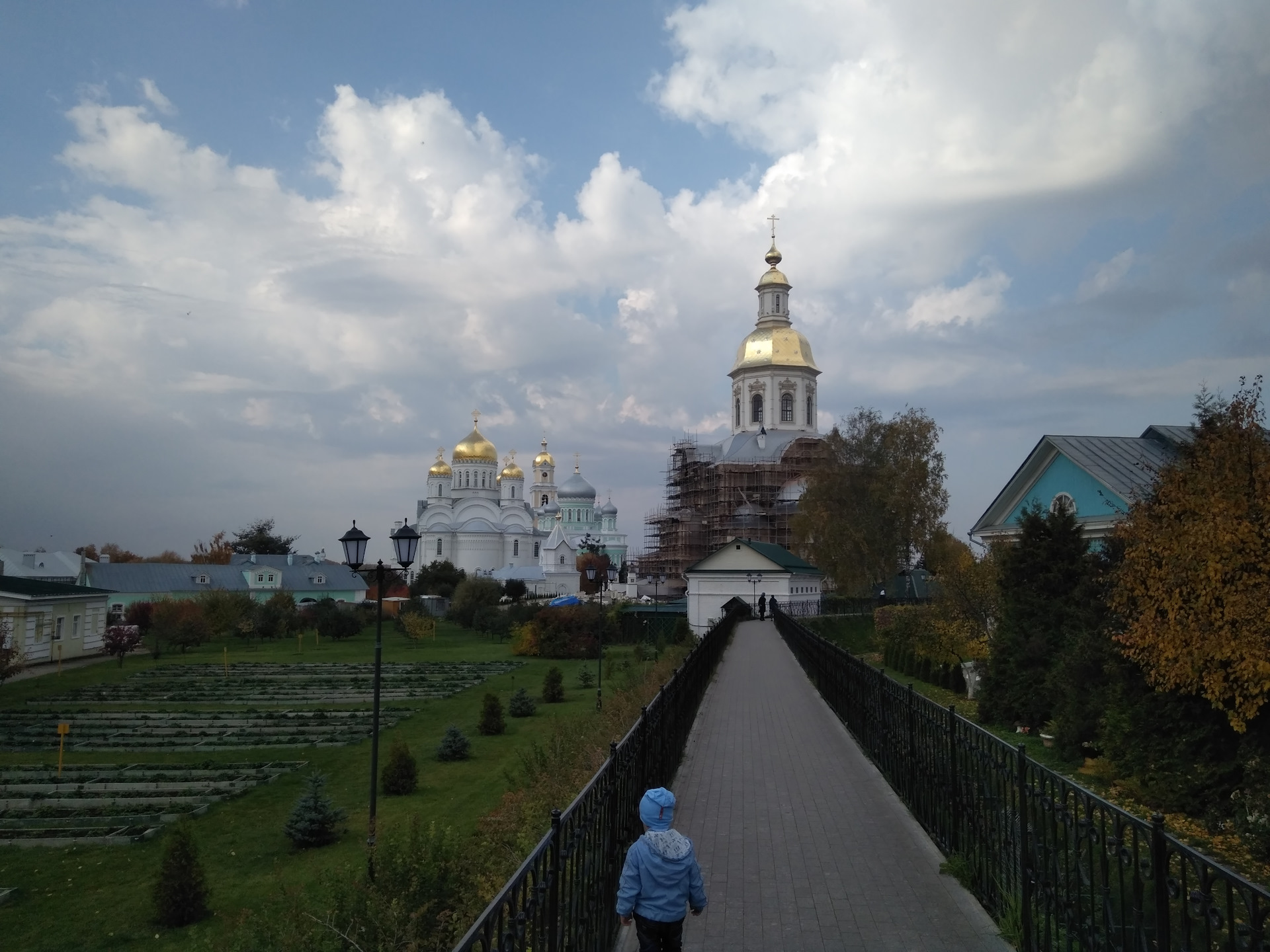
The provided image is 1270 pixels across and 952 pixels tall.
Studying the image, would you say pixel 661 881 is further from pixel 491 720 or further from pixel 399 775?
pixel 491 720

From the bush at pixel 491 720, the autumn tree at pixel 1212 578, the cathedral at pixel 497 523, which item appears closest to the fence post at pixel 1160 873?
the autumn tree at pixel 1212 578

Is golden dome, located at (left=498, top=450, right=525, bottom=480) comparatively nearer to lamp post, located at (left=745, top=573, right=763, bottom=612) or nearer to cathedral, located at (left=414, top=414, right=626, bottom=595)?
cathedral, located at (left=414, top=414, right=626, bottom=595)

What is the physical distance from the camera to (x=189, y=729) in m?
20.8

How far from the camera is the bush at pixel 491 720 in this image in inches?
792

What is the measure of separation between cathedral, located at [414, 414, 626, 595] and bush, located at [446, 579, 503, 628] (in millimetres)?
22430

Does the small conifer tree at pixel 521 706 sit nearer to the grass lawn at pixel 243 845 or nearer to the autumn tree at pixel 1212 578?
the grass lawn at pixel 243 845

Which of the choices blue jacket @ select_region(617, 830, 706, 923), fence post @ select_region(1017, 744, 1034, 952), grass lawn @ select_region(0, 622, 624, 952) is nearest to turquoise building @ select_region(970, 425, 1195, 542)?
grass lawn @ select_region(0, 622, 624, 952)

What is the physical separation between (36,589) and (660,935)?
35.8 m

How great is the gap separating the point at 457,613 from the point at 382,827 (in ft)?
132

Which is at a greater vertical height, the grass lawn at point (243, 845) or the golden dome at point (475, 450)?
the golden dome at point (475, 450)

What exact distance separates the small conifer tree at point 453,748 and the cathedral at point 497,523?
191 feet

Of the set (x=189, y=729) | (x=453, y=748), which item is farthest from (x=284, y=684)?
(x=453, y=748)

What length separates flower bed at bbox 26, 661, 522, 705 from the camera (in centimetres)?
2577

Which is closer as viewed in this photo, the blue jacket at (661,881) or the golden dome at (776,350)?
the blue jacket at (661,881)
